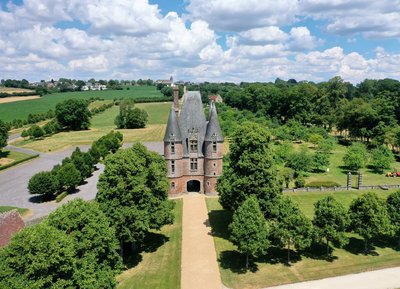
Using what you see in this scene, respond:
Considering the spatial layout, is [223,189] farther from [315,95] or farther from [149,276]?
[315,95]

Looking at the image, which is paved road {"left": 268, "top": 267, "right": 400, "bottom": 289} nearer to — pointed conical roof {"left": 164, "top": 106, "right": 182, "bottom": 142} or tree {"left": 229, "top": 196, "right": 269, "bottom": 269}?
tree {"left": 229, "top": 196, "right": 269, "bottom": 269}

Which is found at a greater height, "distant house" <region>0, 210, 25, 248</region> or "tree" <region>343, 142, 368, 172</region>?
"distant house" <region>0, 210, 25, 248</region>

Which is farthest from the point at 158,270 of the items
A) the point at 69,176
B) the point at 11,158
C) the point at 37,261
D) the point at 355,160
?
the point at 11,158

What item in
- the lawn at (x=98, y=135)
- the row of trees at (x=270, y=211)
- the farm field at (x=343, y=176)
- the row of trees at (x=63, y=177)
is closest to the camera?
the row of trees at (x=270, y=211)

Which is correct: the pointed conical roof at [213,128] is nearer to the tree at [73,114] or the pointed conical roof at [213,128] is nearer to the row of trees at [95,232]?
the row of trees at [95,232]

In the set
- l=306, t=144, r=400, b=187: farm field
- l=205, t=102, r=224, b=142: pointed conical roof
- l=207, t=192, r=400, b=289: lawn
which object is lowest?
l=207, t=192, r=400, b=289: lawn

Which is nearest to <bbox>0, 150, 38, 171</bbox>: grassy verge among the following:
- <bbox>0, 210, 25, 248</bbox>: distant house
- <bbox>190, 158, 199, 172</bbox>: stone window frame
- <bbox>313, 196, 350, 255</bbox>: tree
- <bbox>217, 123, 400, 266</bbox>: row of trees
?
<bbox>190, 158, 199, 172</bbox>: stone window frame

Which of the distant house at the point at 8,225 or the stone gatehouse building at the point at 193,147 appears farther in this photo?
the stone gatehouse building at the point at 193,147

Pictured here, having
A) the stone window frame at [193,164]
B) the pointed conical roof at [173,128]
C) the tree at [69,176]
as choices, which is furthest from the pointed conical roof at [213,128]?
the tree at [69,176]
